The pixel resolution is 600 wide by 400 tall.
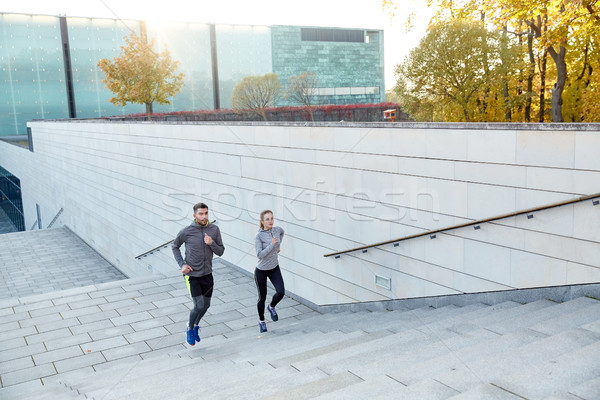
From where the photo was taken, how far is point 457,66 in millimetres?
17969

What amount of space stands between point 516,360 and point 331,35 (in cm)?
5912

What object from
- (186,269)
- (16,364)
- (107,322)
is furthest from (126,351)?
(186,269)

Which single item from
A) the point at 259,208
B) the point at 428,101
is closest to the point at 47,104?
the point at 428,101

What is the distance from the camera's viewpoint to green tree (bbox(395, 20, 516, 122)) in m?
17.6

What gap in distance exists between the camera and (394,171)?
723cm

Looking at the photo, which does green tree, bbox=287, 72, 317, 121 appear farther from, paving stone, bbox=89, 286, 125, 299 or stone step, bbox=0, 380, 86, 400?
stone step, bbox=0, 380, 86, 400

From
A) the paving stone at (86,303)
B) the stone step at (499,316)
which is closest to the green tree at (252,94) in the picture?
the paving stone at (86,303)

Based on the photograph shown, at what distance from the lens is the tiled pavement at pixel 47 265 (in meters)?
15.9

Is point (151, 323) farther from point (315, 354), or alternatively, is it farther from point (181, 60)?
point (181, 60)

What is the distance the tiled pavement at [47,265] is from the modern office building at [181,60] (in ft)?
80.5

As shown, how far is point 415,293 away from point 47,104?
1858 inches

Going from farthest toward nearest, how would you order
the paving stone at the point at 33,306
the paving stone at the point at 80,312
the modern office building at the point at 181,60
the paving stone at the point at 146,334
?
the modern office building at the point at 181,60 → the paving stone at the point at 33,306 → the paving stone at the point at 80,312 → the paving stone at the point at 146,334

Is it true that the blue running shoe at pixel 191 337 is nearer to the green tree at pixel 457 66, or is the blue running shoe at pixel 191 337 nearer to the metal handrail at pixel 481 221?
the metal handrail at pixel 481 221

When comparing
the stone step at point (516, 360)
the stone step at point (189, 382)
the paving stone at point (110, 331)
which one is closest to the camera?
the stone step at point (516, 360)
